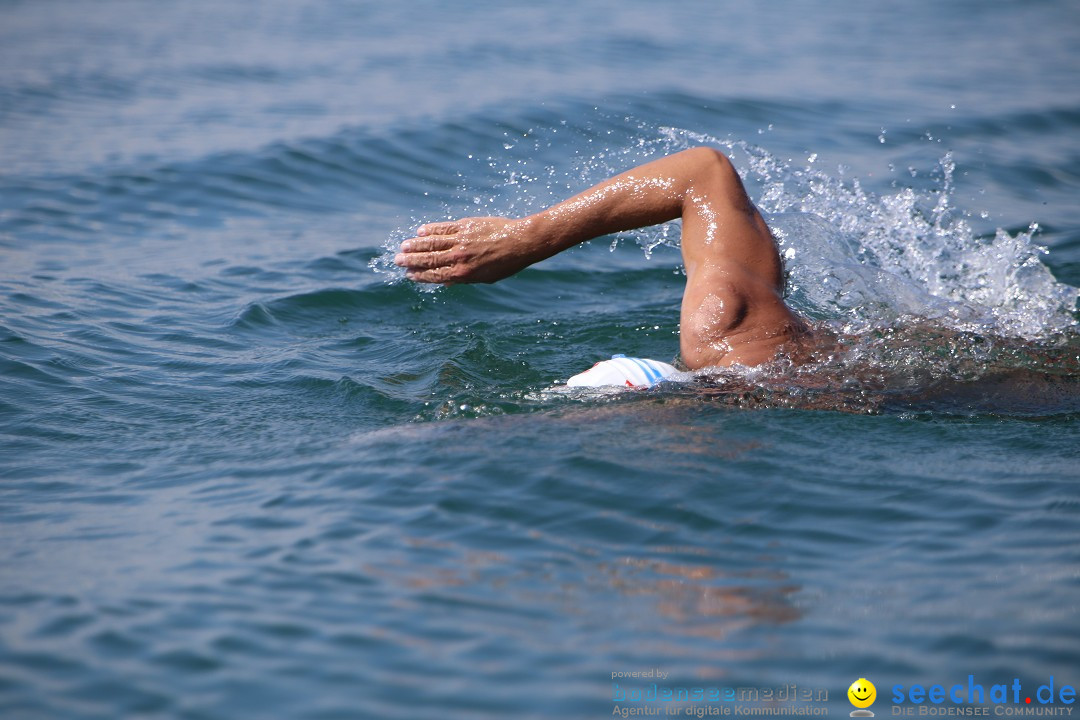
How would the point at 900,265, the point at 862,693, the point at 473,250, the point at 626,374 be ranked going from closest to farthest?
1. the point at 862,693
2. the point at 626,374
3. the point at 473,250
4. the point at 900,265

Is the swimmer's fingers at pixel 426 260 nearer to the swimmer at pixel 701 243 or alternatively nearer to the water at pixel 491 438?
the swimmer at pixel 701 243

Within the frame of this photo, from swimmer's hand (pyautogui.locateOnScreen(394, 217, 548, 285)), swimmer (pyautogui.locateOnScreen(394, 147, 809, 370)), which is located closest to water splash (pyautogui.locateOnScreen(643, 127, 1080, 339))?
swimmer (pyautogui.locateOnScreen(394, 147, 809, 370))

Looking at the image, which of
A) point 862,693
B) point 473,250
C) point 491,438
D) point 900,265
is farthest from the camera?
point 900,265

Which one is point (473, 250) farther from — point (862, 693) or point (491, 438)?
point (862, 693)

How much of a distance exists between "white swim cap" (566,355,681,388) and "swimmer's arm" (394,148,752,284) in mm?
524

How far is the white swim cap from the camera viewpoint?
173 inches

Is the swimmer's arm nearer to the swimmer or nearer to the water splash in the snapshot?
the swimmer

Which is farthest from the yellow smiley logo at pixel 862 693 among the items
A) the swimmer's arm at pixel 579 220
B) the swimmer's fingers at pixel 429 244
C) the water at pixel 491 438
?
the swimmer's fingers at pixel 429 244

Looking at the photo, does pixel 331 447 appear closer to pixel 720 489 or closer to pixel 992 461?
pixel 720 489

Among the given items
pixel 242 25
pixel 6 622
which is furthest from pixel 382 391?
pixel 242 25

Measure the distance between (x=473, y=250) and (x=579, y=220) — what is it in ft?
1.53

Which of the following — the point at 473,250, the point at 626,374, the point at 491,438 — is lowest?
the point at 491,438

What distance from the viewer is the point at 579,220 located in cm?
449

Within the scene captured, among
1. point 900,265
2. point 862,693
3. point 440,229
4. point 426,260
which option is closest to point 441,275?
Answer: point 426,260
